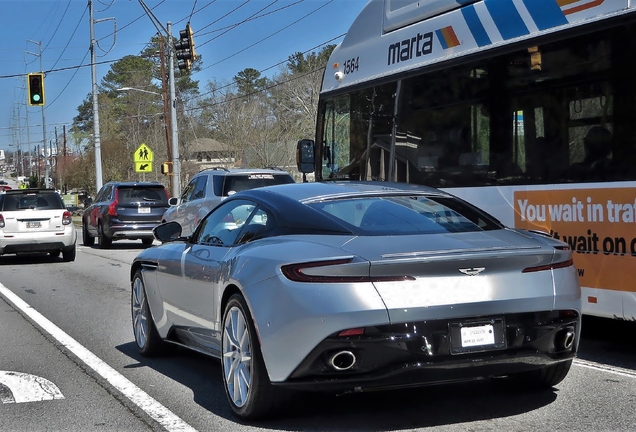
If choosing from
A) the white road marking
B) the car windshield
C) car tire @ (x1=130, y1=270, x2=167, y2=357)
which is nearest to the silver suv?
car tire @ (x1=130, y1=270, x2=167, y2=357)

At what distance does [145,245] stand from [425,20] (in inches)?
683

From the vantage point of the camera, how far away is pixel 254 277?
5379 millimetres

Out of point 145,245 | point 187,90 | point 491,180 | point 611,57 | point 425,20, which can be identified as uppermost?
point 187,90

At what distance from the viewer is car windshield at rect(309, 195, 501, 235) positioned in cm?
559

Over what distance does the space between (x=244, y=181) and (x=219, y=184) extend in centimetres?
49

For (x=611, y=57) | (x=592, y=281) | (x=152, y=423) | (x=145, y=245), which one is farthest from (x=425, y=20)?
(x=145, y=245)

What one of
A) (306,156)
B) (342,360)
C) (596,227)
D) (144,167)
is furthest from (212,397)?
(144,167)

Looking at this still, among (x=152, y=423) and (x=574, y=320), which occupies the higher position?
(x=574, y=320)

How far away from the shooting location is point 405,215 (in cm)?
581

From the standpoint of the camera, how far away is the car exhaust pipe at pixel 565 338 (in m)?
5.32

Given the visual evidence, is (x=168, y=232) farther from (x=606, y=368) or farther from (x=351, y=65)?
(x=351, y=65)

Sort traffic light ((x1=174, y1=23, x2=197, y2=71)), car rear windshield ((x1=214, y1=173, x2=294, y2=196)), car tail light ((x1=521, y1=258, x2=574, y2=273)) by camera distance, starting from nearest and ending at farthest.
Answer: car tail light ((x1=521, y1=258, x2=574, y2=273)) → car rear windshield ((x1=214, y1=173, x2=294, y2=196)) → traffic light ((x1=174, y1=23, x2=197, y2=71))

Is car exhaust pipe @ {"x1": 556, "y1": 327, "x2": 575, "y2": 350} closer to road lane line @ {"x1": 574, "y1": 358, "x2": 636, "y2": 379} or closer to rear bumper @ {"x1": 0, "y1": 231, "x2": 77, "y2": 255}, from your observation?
road lane line @ {"x1": 574, "y1": 358, "x2": 636, "y2": 379}

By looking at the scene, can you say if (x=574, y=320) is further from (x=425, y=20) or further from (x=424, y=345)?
(x=425, y=20)
